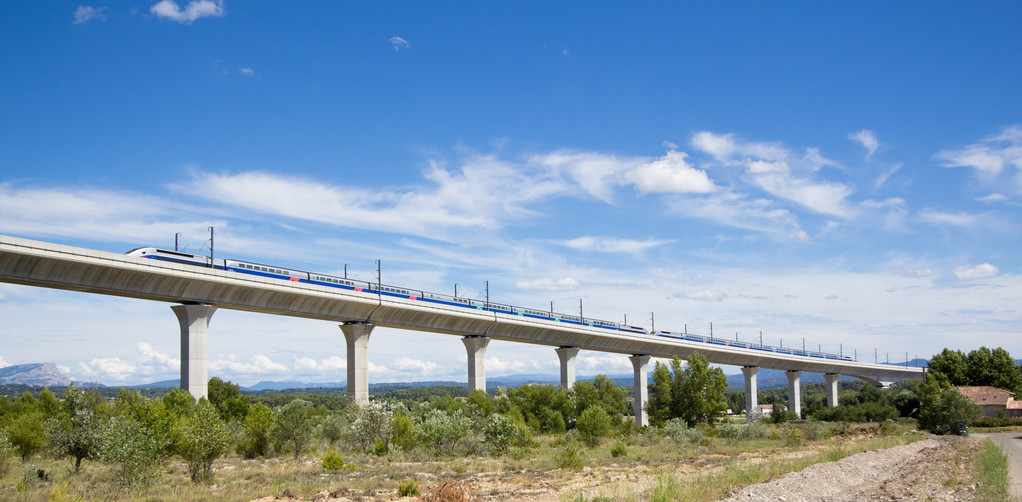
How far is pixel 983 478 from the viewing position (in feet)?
93.7

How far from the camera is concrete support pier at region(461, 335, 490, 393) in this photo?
7012 centimetres

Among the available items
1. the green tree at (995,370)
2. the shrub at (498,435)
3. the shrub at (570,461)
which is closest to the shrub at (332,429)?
the shrub at (498,435)

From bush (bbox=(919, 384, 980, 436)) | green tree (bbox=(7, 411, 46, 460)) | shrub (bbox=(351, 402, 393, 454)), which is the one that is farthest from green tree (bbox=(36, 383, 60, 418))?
bush (bbox=(919, 384, 980, 436))

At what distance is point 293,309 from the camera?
53125mm

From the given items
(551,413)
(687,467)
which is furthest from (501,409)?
(687,467)

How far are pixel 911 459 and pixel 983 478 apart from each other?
11.3 meters

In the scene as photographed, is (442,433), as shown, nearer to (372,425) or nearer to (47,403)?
(372,425)

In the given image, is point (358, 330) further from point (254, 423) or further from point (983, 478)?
point (983, 478)

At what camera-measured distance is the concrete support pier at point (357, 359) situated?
5769 cm

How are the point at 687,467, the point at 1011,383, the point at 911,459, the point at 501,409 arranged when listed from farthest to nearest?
the point at 1011,383 → the point at 501,409 → the point at 911,459 → the point at 687,467

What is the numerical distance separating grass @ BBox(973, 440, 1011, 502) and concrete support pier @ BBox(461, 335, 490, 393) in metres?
43.1

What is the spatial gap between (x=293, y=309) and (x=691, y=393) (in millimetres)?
41409

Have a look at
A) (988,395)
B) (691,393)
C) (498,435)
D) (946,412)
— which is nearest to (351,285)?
(498,435)

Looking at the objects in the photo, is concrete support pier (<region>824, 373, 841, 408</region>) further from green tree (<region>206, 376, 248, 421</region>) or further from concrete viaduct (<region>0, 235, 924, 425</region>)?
green tree (<region>206, 376, 248, 421</region>)
